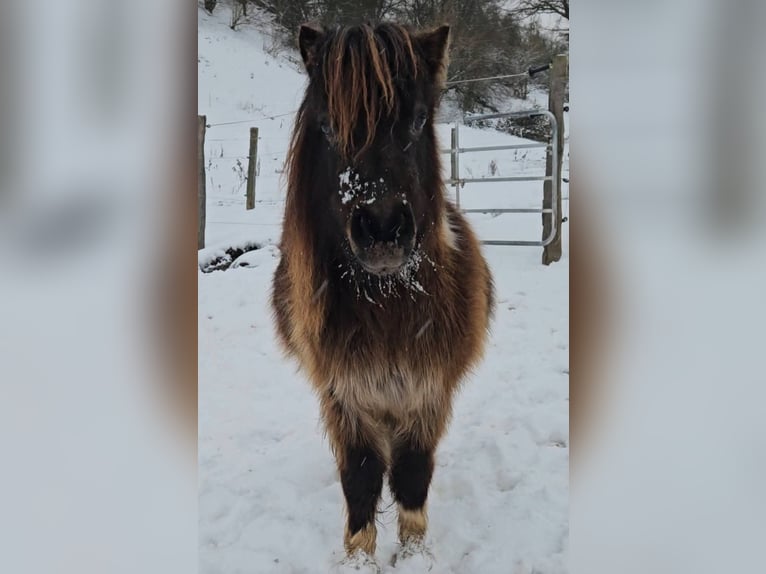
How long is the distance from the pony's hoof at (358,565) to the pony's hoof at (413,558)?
2.2 inches

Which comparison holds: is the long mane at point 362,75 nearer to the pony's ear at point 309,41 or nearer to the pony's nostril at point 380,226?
the pony's ear at point 309,41

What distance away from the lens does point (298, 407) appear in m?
1.60

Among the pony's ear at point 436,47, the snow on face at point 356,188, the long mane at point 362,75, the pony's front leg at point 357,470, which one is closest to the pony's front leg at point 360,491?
the pony's front leg at point 357,470

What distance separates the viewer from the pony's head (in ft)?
4.18

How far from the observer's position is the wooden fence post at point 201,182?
5.03 ft

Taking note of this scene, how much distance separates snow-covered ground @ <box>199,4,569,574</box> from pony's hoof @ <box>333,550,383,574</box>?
25 mm

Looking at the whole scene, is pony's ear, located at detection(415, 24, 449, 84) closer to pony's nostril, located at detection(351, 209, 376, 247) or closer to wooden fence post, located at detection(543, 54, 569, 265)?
wooden fence post, located at detection(543, 54, 569, 265)

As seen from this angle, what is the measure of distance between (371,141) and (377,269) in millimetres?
307
